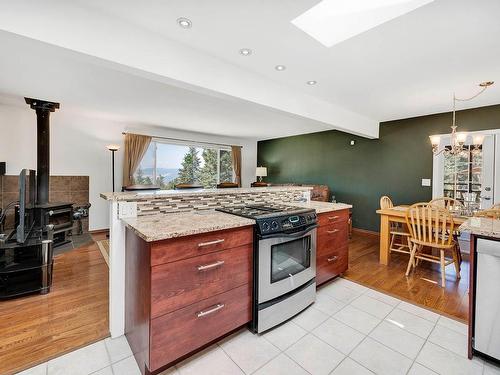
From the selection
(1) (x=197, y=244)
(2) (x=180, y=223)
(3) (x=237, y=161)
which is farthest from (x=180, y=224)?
(3) (x=237, y=161)

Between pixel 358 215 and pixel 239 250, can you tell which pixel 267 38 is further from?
pixel 358 215

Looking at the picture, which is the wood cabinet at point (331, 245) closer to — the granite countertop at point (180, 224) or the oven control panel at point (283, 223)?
the oven control panel at point (283, 223)

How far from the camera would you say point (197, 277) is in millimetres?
1479

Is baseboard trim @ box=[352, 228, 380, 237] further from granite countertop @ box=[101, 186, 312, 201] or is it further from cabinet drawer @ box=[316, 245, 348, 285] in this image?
granite countertop @ box=[101, 186, 312, 201]

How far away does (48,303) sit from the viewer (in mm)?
2240

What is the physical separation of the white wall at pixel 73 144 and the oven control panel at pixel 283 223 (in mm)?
4466

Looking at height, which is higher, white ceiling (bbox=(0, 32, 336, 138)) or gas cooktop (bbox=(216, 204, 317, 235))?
white ceiling (bbox=(0, 32, 336, 138))

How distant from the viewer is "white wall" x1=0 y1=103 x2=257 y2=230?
4039mm

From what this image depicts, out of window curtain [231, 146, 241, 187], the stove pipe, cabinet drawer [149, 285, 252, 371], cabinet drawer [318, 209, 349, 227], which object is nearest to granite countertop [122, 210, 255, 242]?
cabinet drawer [149, 285, 252, 371]

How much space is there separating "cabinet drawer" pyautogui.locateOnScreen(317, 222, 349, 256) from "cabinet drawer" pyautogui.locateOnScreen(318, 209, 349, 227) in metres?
0.04

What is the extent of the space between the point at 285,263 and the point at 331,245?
85cm

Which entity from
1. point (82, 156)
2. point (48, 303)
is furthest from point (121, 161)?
point (48, 303)

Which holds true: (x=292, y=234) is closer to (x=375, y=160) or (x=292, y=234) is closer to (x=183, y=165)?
(x=375, y=160)

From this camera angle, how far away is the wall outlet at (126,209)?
1688 millimetres
